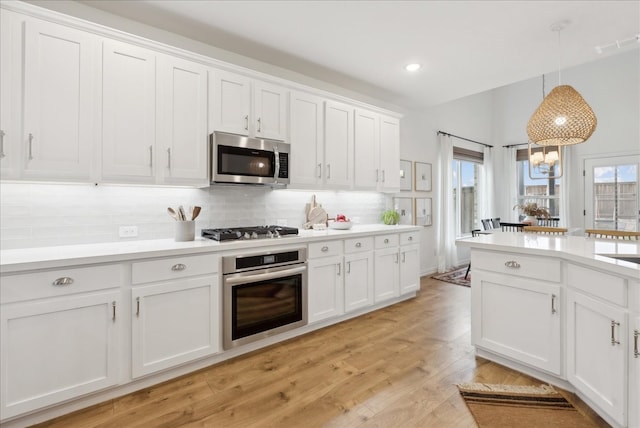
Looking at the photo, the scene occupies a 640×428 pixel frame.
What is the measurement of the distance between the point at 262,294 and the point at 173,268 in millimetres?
756

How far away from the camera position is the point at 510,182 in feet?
23.0

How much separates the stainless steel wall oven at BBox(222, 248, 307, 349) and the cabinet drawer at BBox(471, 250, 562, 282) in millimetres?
1493

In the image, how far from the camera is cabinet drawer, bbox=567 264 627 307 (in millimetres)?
1650

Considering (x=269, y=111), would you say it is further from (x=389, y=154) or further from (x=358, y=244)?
(x=389, y=154)

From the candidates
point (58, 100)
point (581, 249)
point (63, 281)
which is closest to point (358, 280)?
point (581, 249)

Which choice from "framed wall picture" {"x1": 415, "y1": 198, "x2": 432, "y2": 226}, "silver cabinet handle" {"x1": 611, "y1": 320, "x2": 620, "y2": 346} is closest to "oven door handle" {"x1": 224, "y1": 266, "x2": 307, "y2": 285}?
"silver cabinet handle" {"x1": 611, "y1": 320, "x2": 620, "y2": 346}

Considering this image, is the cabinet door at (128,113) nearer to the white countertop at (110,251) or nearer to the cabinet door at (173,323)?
the white countertop at (110,251)

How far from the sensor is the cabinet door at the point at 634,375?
156cm

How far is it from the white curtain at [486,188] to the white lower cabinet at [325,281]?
505cm

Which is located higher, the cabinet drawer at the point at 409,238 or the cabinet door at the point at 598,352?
the cabinet drawer at the point at 409,238

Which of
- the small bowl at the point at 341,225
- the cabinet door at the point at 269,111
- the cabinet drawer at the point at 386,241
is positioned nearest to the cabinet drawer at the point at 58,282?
the cabinet door at the point at 269,111

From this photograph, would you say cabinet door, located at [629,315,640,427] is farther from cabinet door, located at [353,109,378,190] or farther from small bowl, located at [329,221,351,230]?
cabinet door, located at [353,109,378,190]

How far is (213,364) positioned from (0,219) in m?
1.77

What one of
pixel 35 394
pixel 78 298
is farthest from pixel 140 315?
pixel 35 394
